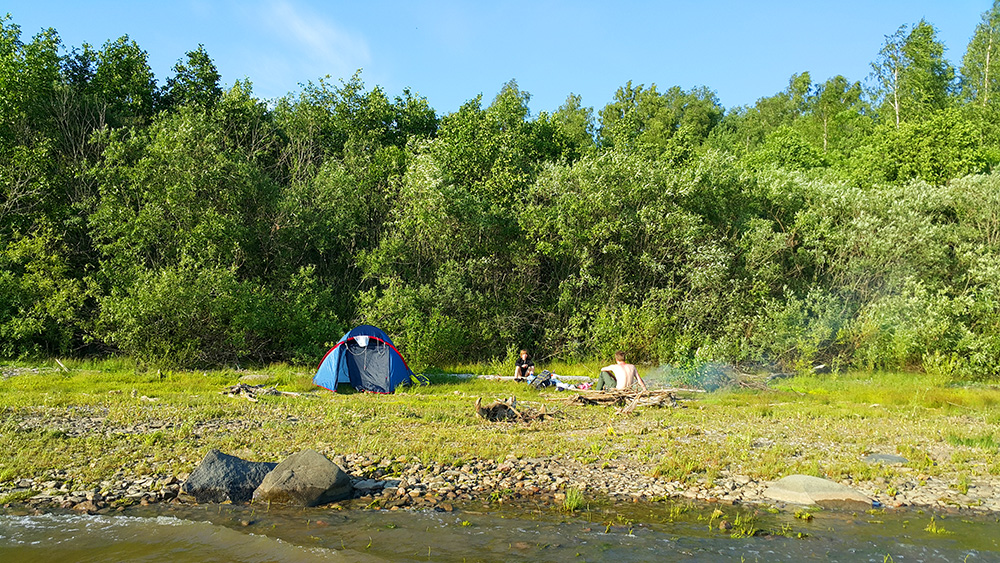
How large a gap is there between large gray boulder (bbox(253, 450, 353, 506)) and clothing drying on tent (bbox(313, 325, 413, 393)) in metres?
10.5

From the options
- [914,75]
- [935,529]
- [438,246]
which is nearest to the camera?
[935,529]

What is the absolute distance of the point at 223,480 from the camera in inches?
380

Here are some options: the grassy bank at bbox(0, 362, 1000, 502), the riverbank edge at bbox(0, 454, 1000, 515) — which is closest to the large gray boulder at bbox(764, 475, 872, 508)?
the riverbank edge at bbox(0, 454, 1000, 515)

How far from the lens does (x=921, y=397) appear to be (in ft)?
63.5

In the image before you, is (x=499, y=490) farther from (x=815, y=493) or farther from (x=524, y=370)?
(x=524, y=370)

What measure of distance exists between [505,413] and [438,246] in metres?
14.2

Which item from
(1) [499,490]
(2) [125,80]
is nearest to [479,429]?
(1) [499,490]

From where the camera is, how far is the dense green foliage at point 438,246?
25547mm

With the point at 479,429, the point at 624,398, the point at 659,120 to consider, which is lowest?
the point at 479,429

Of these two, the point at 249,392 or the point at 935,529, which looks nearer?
the point at 935,529

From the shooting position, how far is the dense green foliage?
83.8ft

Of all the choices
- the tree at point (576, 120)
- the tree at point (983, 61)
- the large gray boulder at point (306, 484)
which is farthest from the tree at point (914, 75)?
the large gray boulder at point (306, 484)

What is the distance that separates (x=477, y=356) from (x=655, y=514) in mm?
19297

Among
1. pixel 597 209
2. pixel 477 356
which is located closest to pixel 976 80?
pixel 597 209
